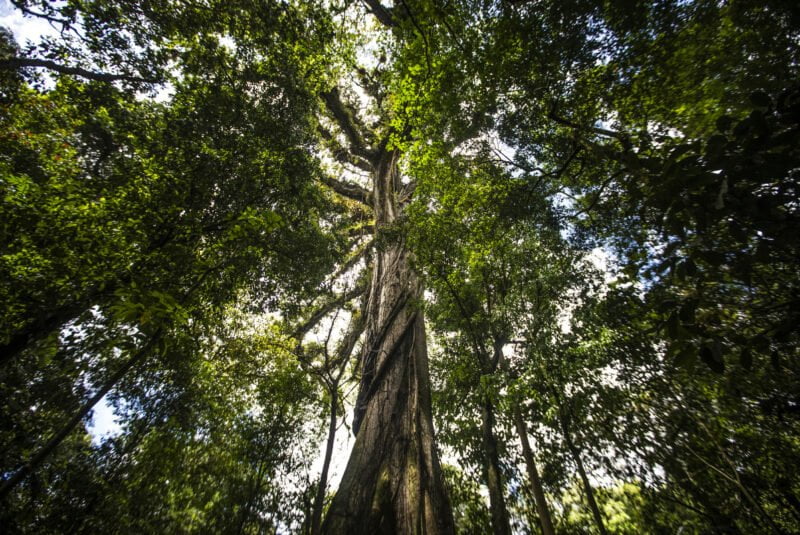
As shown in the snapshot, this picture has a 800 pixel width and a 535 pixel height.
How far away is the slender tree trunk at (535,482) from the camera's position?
13.8ft

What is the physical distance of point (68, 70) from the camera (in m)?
3.33

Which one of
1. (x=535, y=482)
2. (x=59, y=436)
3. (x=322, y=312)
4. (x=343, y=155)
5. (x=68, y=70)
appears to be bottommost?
(x=59, y=436)

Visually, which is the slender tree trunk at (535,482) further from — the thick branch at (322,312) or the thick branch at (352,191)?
the thick branch at (352,191)

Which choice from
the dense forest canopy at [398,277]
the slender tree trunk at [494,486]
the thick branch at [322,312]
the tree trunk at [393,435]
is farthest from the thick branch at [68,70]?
the slender tree trunk at [494,486]

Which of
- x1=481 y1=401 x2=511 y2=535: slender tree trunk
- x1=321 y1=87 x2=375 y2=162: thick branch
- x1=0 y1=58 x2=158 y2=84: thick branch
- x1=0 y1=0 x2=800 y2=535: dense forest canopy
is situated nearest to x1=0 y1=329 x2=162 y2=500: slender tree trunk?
x1=0 y1=0 x2=800 y2=535: dense forest canopy

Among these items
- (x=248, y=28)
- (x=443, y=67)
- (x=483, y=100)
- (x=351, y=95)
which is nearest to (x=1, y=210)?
(x=248, y=28)

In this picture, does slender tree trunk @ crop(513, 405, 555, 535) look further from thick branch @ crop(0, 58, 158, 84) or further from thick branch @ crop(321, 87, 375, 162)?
thick branch @ crop(321, 87, 375, 162)

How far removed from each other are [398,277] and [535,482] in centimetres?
399

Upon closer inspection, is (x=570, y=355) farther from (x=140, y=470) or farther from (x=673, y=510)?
(x=140, y=470)

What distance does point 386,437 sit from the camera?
352 centimetres

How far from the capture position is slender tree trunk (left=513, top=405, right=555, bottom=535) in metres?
4.20

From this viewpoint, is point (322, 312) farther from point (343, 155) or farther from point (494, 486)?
point (494, 486)

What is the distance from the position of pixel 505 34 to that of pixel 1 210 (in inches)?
222

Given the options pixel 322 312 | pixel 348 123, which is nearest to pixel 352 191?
pixel 348 123
